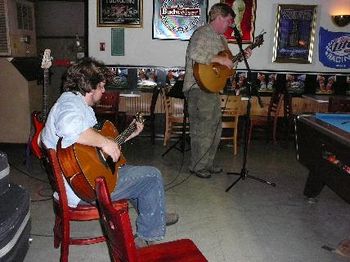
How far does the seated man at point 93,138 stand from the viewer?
197 cm

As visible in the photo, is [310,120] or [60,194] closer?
[60,194]

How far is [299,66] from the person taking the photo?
249 inches

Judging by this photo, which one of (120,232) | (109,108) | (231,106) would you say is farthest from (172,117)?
(120,232)

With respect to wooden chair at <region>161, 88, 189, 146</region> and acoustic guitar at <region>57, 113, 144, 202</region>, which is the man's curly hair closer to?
acoustic guitar at <region>57, 113, 144, 202</region>

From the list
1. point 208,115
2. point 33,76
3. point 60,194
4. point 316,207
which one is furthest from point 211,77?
point 33,76

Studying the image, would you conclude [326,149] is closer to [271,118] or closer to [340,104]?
[340,104]

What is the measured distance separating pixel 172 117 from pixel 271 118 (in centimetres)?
176

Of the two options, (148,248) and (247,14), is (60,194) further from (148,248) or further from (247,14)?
(247,14)

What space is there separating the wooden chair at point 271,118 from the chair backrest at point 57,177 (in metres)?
3.81

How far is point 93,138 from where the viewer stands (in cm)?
201

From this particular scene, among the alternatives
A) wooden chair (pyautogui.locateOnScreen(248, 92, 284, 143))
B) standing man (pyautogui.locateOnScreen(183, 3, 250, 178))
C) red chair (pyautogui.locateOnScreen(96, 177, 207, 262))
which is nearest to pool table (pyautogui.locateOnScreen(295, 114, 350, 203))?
standing man (pyautogui.locateOnScreen(183, 3, 250, 178))

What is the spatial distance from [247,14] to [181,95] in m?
2.39

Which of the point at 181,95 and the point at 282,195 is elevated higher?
A: the point at 181,95

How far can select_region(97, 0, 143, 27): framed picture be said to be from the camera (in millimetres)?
6000
